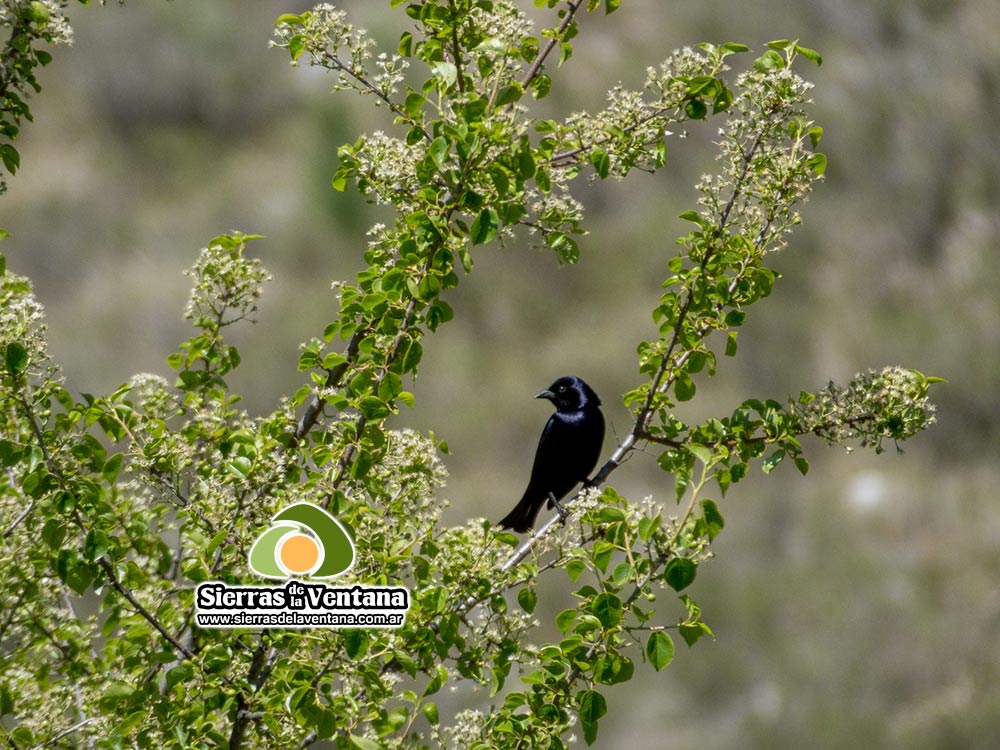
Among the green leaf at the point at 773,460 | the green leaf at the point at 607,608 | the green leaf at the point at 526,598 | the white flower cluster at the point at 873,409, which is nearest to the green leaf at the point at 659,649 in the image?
the green leaf at the point at 607,608

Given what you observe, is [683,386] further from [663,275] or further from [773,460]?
[663,275]

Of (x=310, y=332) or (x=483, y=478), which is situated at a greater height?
(x=310, y=332)

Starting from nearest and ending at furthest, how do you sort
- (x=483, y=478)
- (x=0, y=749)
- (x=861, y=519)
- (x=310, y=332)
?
(x=0, y=749) → (x=861, y=519) → (x=483, y=478) → (x=310, y=332)

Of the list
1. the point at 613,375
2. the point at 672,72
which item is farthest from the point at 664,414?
the point at 613,375

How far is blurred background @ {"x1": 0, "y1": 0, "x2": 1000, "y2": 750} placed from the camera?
1274 cm

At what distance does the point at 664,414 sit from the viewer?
3385mm

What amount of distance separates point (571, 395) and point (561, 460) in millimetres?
510

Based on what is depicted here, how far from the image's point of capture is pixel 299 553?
3139 millimetres

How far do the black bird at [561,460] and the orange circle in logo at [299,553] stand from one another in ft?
7.20

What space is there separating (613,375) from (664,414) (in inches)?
520

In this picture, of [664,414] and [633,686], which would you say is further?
[633,686]

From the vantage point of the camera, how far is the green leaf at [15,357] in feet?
9.31

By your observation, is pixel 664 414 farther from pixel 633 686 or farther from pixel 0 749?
pixel 633 686

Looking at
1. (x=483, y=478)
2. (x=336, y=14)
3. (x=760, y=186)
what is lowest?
(x=760, y=186)
